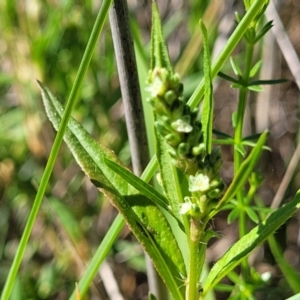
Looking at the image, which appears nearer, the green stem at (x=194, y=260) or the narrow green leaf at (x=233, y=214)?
the green stem at (x=194, y=260)

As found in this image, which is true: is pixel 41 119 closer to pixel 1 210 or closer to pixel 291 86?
pixel 1 210

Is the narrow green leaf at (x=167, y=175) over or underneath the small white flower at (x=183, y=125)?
underneath

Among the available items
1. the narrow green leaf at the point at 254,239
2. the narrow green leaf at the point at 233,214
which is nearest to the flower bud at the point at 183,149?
the narrow green leaf at the point at 254,239

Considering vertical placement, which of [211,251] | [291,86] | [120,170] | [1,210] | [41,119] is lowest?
[211,251]

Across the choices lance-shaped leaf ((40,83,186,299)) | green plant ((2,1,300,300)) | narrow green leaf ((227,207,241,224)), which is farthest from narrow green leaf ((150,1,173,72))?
narrow green leaf ((227,207,241,224))

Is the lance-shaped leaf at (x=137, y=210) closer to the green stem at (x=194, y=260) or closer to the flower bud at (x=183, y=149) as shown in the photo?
the green stem at (x=194, y=260)

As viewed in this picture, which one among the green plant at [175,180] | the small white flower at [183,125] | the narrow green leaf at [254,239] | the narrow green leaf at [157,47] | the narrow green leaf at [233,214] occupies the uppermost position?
the narrow green leaf at [157,47]

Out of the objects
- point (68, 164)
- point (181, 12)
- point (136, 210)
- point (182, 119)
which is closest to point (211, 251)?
point (68, 164)
